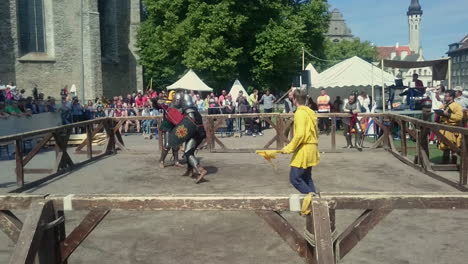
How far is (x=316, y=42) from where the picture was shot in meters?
39.2

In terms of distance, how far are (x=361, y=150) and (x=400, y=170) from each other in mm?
2816

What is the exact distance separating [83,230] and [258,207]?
4.30 ft

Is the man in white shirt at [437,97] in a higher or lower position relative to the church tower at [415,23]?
lower

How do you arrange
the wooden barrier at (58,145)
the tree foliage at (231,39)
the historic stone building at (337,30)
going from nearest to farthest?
the wooden barrier at (58,145) < the tree foliage at (231,39) < the historic stone building at (337,30)

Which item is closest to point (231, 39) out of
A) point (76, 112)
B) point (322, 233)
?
point (76, 112)

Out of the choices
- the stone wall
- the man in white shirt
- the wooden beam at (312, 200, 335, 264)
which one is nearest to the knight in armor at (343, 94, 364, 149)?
the man in white shirt

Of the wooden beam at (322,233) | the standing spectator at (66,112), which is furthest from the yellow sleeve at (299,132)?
the standing spectator at (66,112)

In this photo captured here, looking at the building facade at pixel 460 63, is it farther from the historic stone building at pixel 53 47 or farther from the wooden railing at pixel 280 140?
the wooden railing at pixel 280 140

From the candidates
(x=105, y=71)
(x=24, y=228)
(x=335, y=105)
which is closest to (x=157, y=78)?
(x=105, y=71)

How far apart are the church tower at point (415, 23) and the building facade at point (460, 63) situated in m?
→ 20.8

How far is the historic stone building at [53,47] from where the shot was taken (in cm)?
2611

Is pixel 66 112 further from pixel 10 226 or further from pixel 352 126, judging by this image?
pixel 10 226

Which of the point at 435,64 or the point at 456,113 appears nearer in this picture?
the point at 456,113

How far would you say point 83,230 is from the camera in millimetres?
3379
